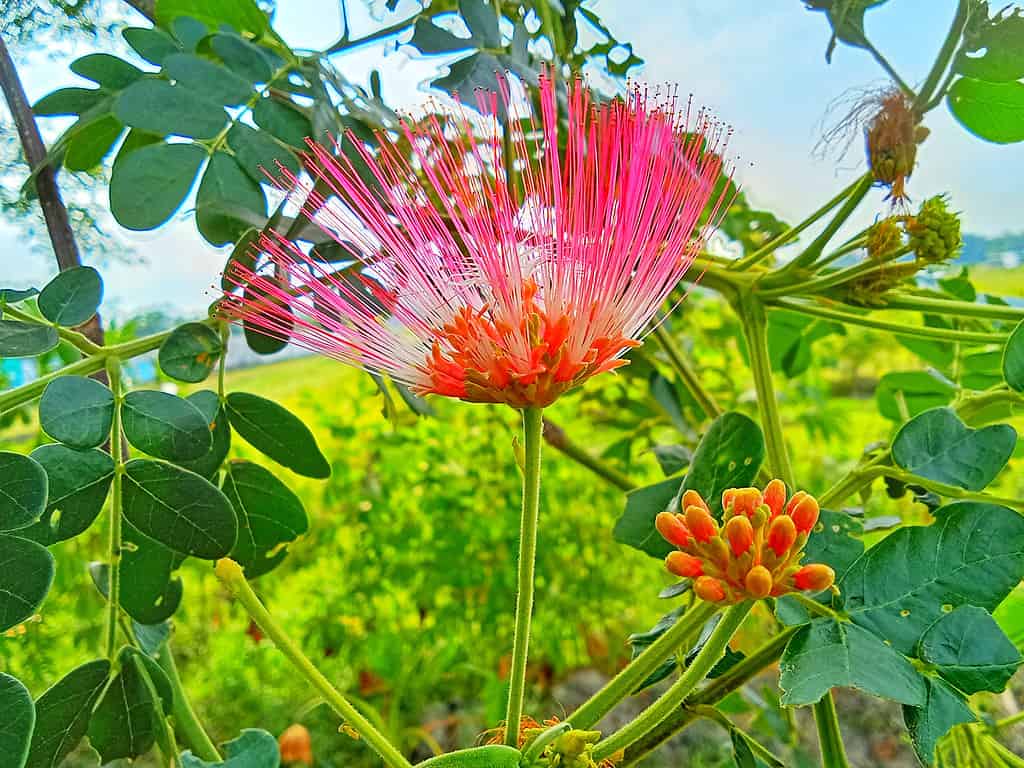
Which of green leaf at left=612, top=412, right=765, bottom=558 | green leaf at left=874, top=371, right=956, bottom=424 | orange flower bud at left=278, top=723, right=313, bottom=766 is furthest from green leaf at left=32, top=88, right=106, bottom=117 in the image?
orange flower bud at left=278, top=723, right=313, bottom=766

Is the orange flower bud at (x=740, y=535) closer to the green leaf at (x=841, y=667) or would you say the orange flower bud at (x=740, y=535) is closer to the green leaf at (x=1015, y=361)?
the green leaf at (x=841, y=667)

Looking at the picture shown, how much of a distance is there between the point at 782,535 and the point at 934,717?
99 mm

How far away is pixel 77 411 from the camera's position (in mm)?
313

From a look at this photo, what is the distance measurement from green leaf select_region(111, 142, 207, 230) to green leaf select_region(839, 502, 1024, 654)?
0.32 metres

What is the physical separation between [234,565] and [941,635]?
237 millimetres

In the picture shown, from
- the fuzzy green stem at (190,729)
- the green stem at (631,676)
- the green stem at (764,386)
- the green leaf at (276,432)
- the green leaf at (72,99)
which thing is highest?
the green leaf at (72,99)

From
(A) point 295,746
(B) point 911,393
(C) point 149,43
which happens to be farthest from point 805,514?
(A) point 295,746

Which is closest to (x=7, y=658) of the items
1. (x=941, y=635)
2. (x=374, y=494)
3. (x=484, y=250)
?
(x=484, y=250)

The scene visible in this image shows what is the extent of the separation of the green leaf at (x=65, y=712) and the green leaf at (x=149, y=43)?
0.28 m

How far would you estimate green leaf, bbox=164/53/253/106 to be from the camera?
36cm

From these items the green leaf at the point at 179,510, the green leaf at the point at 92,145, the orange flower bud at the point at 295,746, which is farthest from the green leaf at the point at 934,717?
the orange flower bud at the point at 295,746

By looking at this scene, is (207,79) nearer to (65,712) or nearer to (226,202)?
(226,202)

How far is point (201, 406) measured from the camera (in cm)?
38

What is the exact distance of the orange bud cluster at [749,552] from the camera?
216 millimetres
